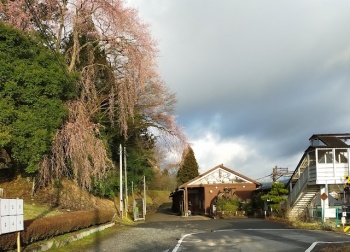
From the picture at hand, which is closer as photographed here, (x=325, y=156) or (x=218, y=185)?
(x=325, y=156)

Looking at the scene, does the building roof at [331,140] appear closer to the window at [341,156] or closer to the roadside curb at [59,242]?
the window at [341,156]

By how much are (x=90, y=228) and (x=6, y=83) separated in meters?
7.57

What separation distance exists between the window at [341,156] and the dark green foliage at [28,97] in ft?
65.4

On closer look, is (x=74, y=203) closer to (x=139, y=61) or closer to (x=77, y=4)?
(x=139, y=61)

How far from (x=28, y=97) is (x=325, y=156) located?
21.1m

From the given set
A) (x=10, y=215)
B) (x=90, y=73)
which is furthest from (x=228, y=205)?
(x=10, y=215)

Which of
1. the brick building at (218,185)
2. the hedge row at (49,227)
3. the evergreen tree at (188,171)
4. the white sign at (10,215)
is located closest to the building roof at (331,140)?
the brick building at (218,185)

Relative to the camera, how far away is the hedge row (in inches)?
442

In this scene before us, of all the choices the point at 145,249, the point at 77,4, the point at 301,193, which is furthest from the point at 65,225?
the point at 301,193

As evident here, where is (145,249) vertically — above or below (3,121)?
below

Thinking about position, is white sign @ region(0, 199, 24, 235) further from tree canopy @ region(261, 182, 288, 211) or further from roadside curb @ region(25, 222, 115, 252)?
tree canopy @ region(261, 182, 288, 211)

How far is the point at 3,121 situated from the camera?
19.9 m

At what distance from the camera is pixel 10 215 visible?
9336mm

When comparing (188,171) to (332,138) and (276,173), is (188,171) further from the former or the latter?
(332,138)
